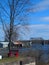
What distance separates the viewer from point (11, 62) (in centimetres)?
1973

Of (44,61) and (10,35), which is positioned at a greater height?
(10,35)

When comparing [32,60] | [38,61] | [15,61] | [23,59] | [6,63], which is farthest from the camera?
[38,61]

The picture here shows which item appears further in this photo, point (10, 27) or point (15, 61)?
point (10, 27)

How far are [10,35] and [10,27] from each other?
2.47ft

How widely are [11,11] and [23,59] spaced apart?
14.8ft

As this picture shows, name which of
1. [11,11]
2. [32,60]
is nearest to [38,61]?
[32,60]

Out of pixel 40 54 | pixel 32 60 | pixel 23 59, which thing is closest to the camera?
pixel 23 59

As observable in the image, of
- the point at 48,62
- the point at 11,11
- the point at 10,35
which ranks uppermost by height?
the point at 11,11

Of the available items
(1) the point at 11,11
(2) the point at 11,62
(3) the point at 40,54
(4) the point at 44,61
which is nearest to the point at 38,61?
(4) the point at 44,61

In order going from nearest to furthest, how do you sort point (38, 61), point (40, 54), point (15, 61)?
point (15, 61)
point (38, 61)
point (40, 54)

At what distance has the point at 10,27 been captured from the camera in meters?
24.1

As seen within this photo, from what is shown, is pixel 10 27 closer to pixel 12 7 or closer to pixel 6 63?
pixel 12 7

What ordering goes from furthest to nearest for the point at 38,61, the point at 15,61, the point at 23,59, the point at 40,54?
the point at 40,54
the point at 38,61
the point at 23,59
the point at 15,61

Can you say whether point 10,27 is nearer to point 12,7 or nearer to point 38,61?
point 12,7
